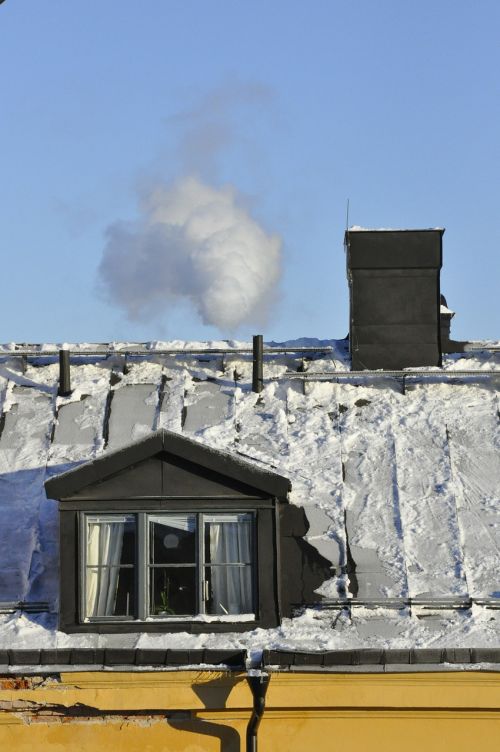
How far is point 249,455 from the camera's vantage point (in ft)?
47.2

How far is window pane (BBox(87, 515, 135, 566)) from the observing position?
1284 centimetres

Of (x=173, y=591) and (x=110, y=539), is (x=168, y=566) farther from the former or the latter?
(x=110, y=539)

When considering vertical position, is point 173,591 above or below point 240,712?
above

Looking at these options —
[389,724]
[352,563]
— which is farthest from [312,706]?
[352,563]

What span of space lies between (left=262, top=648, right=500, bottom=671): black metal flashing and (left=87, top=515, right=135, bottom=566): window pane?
1.81m

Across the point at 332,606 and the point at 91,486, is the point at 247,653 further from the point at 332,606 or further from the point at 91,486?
the point at 91,486

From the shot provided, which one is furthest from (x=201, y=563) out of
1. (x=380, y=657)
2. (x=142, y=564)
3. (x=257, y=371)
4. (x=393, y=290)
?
(x=393, y=290)

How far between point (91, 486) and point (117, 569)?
2.82ft

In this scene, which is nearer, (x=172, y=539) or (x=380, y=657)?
(x=380, y=657)

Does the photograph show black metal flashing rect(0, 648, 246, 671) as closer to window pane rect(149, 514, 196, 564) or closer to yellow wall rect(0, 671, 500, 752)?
yellow wall rect(0, 671, 500, 752)

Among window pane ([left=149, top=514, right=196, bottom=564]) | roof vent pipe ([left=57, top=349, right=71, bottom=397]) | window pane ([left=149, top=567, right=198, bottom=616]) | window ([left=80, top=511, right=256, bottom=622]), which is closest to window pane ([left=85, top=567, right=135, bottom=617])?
window ([left=80, top=511, right=256, bottom=622])

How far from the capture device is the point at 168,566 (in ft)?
41.8

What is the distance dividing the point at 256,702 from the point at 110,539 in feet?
7.21

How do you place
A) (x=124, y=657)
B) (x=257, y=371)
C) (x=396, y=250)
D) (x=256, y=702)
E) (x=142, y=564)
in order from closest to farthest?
(x=256, y=702) → (x=124, y=657) → (x=142, y=564) → (x=257, y=371) → (x=396, y=250)
